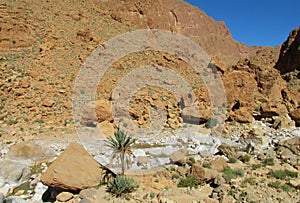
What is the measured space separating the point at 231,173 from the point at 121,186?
4.09m

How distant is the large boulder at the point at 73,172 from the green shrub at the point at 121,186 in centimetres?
60

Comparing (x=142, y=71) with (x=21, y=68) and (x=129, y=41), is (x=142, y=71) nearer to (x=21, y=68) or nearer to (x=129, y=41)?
(x=129, y=41)

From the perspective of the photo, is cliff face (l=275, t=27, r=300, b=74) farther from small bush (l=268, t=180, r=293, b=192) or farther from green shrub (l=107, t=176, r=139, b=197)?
green shrub (l=107, t=176, r=139, b=197)

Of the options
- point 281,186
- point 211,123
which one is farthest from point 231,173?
point 211,123

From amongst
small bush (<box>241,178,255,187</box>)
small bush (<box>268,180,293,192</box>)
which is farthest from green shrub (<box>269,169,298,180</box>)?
small bush (<box>241,178,255,187</box>)

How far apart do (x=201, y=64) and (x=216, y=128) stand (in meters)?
17.8

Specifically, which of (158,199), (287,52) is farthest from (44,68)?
(287,52)

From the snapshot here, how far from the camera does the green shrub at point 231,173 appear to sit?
8.20 metres

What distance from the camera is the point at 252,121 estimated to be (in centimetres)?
1803

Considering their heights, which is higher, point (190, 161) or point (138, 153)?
point (138, 153)

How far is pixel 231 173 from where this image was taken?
8586mm

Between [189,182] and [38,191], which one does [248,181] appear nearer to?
[189,182]

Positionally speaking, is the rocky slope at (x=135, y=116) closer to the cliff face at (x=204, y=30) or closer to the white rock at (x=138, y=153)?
the white rock at (x=138, y=153)

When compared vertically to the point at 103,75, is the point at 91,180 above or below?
below
